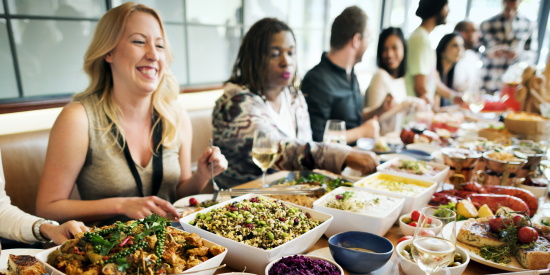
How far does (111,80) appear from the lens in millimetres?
2072

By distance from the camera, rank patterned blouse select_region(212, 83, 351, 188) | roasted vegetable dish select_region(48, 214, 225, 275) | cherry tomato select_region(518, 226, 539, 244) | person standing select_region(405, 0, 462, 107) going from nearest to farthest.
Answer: roasted vegetable dish select_region(48, 214, 225, 275) → cherry tomato select_region(518, 226, 539, 244) → patterned blouse select_region(212, 83, 351, 188) → person standing select_region(405, 0, 462, 107)

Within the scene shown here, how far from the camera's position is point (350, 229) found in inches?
54.3

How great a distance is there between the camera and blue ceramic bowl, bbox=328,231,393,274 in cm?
112

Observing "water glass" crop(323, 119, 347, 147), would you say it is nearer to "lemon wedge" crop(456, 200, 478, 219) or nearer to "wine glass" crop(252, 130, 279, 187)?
"wine glass" crop(252, 130, 279, 187)

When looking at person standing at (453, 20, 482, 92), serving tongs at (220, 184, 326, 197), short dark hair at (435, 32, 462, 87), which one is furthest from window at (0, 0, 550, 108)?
person standing at (453, 20, 482, 92)

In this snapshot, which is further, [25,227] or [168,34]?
[168,34]

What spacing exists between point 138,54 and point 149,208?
82 cm

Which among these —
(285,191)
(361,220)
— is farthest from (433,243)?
(285,191)

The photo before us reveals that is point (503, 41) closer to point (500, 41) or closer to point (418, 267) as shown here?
point (500, 41)

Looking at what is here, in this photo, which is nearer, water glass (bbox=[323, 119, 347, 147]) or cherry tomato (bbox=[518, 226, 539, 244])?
cherry tomato (bbox=[518, 226, 539, 244])

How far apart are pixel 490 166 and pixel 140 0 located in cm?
390

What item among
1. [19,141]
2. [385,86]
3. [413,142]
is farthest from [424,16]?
[19,141]

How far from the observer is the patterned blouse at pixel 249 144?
2156mm

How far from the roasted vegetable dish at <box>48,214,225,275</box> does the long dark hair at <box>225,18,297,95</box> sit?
5.23 feet
